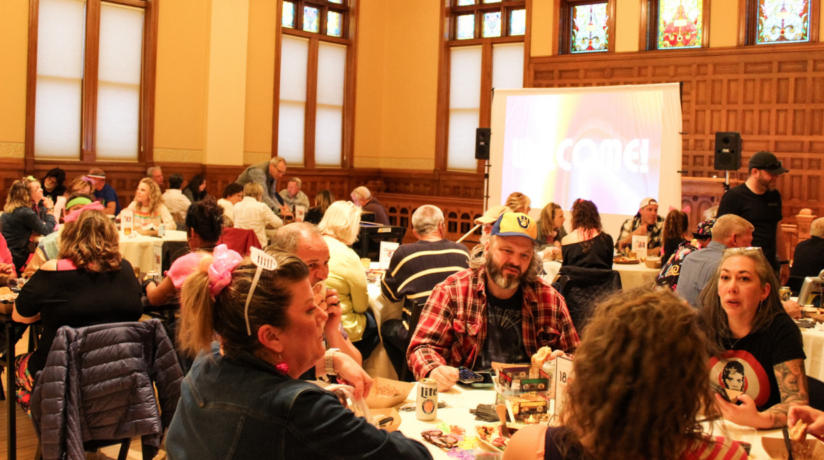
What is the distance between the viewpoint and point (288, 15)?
12680 millimetres

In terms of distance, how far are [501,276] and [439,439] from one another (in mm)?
1016

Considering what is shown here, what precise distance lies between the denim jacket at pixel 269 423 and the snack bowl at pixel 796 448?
3.86 feet

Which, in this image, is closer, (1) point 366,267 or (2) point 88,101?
(1) point 366,267

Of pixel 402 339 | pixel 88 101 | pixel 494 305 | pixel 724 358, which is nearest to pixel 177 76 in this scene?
pixel 88 101

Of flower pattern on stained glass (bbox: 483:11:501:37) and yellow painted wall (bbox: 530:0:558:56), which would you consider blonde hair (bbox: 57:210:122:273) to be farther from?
flower pattern on stained glass (bbox: 483:11:501:37)

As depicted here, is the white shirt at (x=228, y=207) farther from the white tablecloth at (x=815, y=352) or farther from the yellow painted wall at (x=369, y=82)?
the white tablecloth at (x=815, y=352)

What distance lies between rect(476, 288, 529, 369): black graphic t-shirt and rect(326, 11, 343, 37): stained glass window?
430 inches

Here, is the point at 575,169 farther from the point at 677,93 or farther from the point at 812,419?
the point at 812,419

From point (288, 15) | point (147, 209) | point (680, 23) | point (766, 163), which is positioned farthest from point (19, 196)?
point (680, 23)

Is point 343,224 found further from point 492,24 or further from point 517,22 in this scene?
point 492,24

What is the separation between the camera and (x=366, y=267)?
18.9 feet

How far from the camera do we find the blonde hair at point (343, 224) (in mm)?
4371

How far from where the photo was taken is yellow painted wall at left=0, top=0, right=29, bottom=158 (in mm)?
9531

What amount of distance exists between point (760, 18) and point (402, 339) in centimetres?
896
